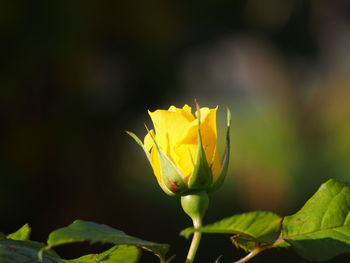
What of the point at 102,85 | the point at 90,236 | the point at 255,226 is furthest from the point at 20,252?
the point at 102,85

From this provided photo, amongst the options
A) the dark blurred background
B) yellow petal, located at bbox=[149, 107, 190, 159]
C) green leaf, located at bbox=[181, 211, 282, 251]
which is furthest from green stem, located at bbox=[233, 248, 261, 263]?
→ the dark blurred background

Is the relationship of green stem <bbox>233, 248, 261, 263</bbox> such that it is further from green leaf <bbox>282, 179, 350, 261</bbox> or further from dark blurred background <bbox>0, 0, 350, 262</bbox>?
dark blurred background <bbox>0, 0, 350, 262</bbox>

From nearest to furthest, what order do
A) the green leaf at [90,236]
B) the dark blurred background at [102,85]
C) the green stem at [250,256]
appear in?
1. the green leaf at [90,236]
2. the green stem at [250,256]
3. the dark blurred background at [102,85]

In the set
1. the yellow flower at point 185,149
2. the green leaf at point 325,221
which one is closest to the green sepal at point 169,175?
the yellow flower at point 185,149

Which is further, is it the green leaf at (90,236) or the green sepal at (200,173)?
the green sepal at (200,173)

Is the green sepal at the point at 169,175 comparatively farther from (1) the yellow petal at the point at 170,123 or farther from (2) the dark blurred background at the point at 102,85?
(2) the dark blurred background at the point at 102,85

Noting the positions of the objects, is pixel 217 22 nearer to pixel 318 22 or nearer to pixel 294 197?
pixel 318 22

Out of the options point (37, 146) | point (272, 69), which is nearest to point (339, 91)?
point (272, 69)
